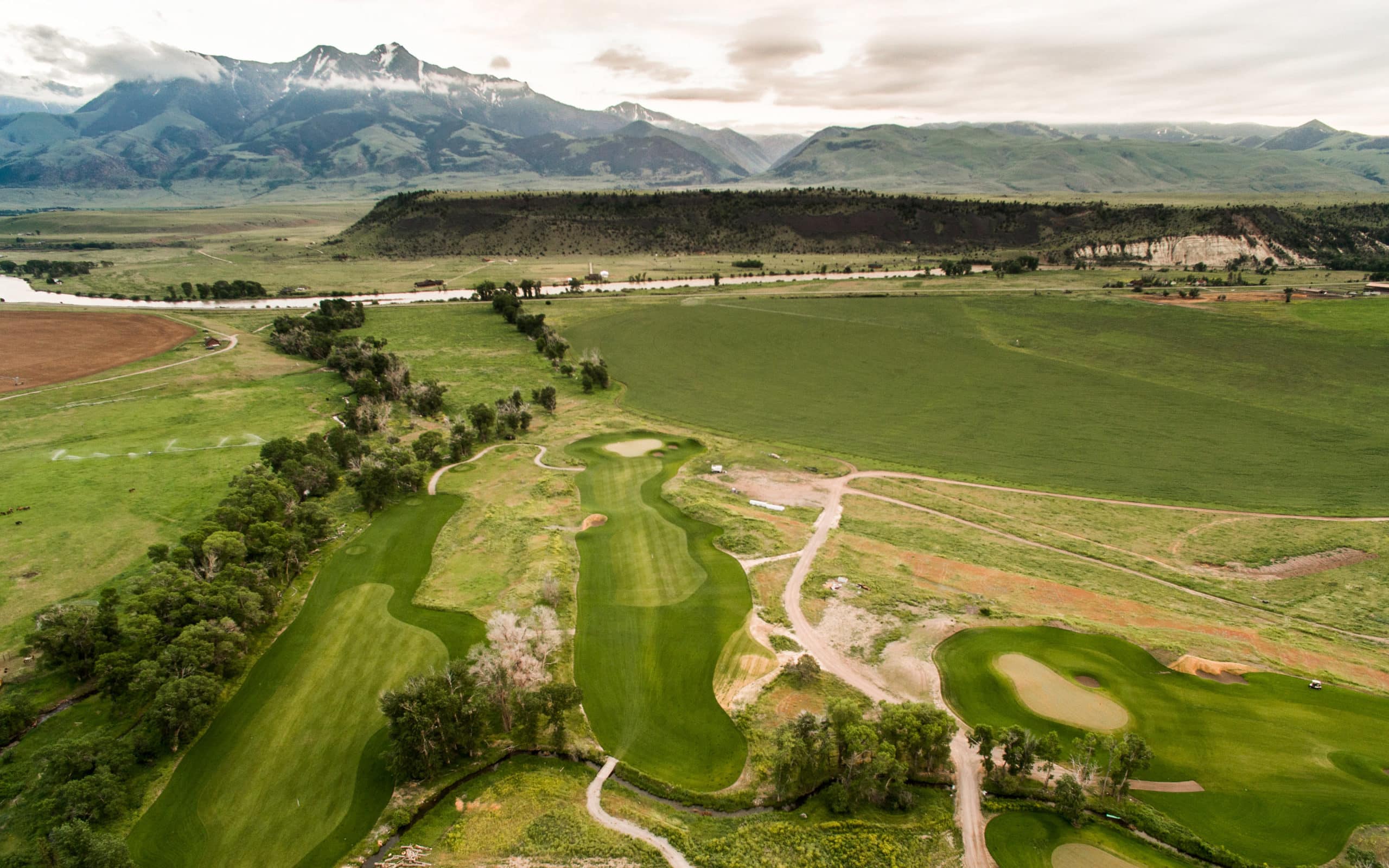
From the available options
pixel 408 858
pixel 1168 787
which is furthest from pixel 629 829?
pixel 1168 787

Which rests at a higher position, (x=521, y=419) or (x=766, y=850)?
(x=521, y=419)

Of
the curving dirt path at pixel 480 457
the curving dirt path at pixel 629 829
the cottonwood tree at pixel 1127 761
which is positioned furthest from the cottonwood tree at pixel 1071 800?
the curving dirt path at pixel 480 457

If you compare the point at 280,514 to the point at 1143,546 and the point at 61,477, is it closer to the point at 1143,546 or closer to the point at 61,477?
the point at 61,477

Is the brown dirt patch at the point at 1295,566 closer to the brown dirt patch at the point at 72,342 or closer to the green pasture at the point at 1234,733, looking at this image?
the green pasture at the point at 1234,733

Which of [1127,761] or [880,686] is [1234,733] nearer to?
[1127,761]

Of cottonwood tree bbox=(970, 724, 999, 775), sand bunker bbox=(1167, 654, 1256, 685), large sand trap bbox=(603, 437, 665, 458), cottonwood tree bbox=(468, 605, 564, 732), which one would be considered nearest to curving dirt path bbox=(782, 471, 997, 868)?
cottonwood tree bbox=(970, 724, 999, 775)

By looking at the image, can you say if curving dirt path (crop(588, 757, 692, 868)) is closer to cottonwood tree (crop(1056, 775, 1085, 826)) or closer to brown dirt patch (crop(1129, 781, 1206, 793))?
cottonwood tree (crop(1056, 775, 1085, 826))

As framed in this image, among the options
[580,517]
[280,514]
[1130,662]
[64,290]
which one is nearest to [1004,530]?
[1130,662]
